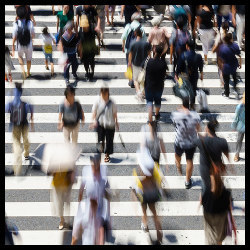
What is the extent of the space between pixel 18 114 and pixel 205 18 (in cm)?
550

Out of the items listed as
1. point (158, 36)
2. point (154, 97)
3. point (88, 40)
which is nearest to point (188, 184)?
point (154, 97)

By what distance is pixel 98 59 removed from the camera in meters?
13.2

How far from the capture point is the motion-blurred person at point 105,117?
30.6 ft

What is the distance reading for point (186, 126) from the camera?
8805mm

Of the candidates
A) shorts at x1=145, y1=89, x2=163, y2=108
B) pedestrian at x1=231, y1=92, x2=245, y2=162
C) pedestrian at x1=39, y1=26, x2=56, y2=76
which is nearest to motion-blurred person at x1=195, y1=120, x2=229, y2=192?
pedestrian at x1=231, y1=92, x2=245, y2=162

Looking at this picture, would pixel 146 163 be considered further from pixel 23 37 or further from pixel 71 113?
pixel 23 37

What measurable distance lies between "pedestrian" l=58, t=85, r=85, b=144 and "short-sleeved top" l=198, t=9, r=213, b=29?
4.60 meters

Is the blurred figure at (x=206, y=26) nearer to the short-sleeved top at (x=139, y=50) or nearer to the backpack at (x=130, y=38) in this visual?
the backpack at (x=130, y=38)

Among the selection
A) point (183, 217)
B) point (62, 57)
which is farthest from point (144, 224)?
point (62, 57)

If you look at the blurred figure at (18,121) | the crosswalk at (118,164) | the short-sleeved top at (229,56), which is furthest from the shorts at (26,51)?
the short-sleeved top at (229,56)

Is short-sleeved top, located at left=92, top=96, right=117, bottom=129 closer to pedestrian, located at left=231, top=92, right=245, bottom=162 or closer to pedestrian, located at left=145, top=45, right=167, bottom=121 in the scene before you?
pedestrian, located at left=145, top=45, right=167, bottom=121

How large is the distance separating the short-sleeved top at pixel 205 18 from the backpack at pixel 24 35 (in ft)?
13.7

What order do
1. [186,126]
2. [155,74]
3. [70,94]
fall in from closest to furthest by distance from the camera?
[186,126] → [70,94] → [155,74]
